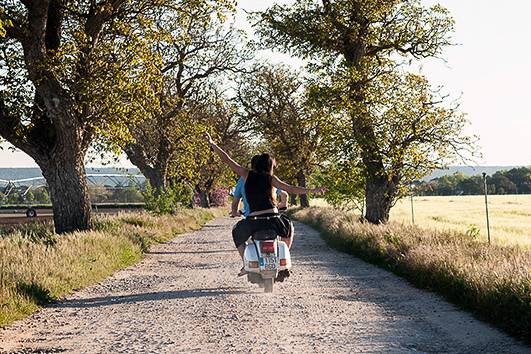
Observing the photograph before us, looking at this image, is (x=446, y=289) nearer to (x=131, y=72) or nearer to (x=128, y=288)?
(x=128, y=288)

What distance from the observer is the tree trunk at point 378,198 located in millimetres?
26241

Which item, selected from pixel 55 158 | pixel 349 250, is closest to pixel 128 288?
pixel 55 158

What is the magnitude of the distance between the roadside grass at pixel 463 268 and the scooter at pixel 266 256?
9.37ft

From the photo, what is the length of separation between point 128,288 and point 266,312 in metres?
4.17

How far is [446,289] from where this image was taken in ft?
38.7

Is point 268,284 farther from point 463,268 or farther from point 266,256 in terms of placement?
point 463,268

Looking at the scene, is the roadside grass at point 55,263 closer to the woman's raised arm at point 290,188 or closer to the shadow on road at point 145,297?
the shadow on road at point 145,297

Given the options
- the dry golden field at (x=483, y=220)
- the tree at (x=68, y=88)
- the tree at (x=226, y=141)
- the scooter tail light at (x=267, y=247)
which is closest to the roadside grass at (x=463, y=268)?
the scooter tail light at (x=267, y=247)

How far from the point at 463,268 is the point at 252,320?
4.31 metres

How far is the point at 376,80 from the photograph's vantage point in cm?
2569

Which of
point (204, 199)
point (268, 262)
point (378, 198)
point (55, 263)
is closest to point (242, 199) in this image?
point (268, 262)

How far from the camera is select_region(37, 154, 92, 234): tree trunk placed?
19.2 m

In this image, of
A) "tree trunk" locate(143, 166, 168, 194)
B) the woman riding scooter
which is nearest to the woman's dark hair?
the woman riding scooter

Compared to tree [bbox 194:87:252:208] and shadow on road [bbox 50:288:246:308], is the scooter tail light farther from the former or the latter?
tree [bbox 194:87:252:208]
